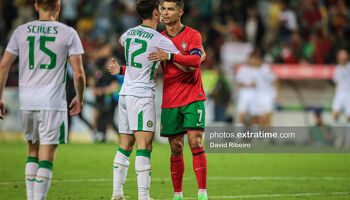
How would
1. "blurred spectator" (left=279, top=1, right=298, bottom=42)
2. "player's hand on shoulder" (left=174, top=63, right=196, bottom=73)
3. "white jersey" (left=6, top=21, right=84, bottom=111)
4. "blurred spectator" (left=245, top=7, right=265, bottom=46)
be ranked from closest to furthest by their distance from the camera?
"white jersey" (left=6, top=21, right=84, bottom=111)
"player's hand on shoulder" (left=174, top=63, right=196, bottom=73)
"blurred spectator" (left=245, top=7, right=265, bottom=46)
"blurred spectator" (left=279, top=1, right=298, bottom=42)

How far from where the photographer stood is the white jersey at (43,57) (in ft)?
20.2

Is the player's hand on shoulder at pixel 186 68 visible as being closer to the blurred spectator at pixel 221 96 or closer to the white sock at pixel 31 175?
the white sock at pixel 31 175

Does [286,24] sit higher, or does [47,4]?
[286,24]

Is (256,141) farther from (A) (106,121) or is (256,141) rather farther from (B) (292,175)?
(B) (292,175)

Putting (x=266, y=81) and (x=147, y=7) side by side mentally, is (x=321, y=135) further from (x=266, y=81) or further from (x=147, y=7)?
(x=147, y=7)

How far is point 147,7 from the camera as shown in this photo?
7.04 meters

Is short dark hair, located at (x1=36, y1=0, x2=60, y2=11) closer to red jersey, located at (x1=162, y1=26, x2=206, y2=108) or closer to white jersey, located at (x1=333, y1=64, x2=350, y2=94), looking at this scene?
red jersey, located at (x1=162, y1=26, x2=206, y2=108)

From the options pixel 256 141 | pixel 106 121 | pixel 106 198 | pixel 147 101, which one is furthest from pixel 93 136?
pixel 147 101

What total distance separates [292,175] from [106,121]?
8208 millimetres

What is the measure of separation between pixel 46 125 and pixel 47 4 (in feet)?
3.97

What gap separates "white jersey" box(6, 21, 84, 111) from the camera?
615 centimetres

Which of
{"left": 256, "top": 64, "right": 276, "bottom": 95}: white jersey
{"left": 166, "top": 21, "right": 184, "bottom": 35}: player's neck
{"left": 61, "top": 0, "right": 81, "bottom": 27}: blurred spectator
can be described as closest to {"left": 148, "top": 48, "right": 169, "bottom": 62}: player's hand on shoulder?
{"left": 166, "top": 21, "right": 184, "bottom": 35}: player's neck

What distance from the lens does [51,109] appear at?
6.11 metres

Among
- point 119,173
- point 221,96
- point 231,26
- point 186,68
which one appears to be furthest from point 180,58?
point 231,26
